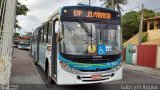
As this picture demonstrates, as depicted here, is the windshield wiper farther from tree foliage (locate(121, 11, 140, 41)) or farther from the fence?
tree foliage (locate(121, 11, 140, 41))

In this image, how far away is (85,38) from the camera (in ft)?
36.0

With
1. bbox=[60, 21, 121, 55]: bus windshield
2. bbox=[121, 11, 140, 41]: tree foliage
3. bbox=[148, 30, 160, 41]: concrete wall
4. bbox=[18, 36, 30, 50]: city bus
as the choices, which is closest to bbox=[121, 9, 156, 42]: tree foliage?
bbox=[121, 11, 140, 41]: tree foliage

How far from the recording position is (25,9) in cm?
3669

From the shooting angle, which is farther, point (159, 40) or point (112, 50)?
point (159, 40)

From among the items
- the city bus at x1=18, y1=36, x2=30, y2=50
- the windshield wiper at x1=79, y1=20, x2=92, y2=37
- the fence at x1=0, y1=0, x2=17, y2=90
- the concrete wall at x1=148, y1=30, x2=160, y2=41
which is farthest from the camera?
the city bus at x1=18, y1=36, x2=30, y2=50

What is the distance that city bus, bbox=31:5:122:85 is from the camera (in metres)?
10.8

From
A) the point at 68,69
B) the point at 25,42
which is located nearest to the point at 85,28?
the point at 68,69

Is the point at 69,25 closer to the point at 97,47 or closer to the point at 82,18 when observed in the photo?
the point at 82,18

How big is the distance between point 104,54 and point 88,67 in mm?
791

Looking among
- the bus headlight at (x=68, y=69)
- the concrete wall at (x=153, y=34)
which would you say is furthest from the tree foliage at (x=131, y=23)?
the bus headlight at (x=68, y=69)

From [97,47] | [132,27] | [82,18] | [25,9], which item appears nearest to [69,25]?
[82,18]

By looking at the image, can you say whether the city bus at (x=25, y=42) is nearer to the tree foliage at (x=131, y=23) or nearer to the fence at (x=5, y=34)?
the tree foliage at (x=131, y=23)

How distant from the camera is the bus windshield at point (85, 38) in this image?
10.8 meters

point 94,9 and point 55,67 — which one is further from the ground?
point 94,9
